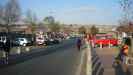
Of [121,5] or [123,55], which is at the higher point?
[121,5]

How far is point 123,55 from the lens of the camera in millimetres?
20969

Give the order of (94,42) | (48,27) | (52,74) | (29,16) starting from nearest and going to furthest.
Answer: (52,74), (94,42), (29,16), (48,27)

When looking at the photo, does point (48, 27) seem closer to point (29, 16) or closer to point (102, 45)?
point (29, 16)

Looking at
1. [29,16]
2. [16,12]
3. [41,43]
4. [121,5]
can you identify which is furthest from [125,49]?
[29,16]

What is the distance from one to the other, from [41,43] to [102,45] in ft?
81.1

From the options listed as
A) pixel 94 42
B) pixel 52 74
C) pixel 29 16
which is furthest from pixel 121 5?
pixel 29 16

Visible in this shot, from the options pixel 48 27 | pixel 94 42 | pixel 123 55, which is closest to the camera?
pixel 123 55

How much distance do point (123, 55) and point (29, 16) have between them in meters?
105

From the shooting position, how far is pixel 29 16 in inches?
4926

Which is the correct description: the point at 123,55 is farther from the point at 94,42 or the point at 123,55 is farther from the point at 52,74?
the point at 94,42

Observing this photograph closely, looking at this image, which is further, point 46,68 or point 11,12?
point 11,12

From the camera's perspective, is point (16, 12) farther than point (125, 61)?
Yes

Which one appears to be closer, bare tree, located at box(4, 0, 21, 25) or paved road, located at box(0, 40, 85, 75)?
paved road, located at box(0, 40, 85, 75)

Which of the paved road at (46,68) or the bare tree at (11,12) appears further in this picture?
the bare tree at (11,12)
